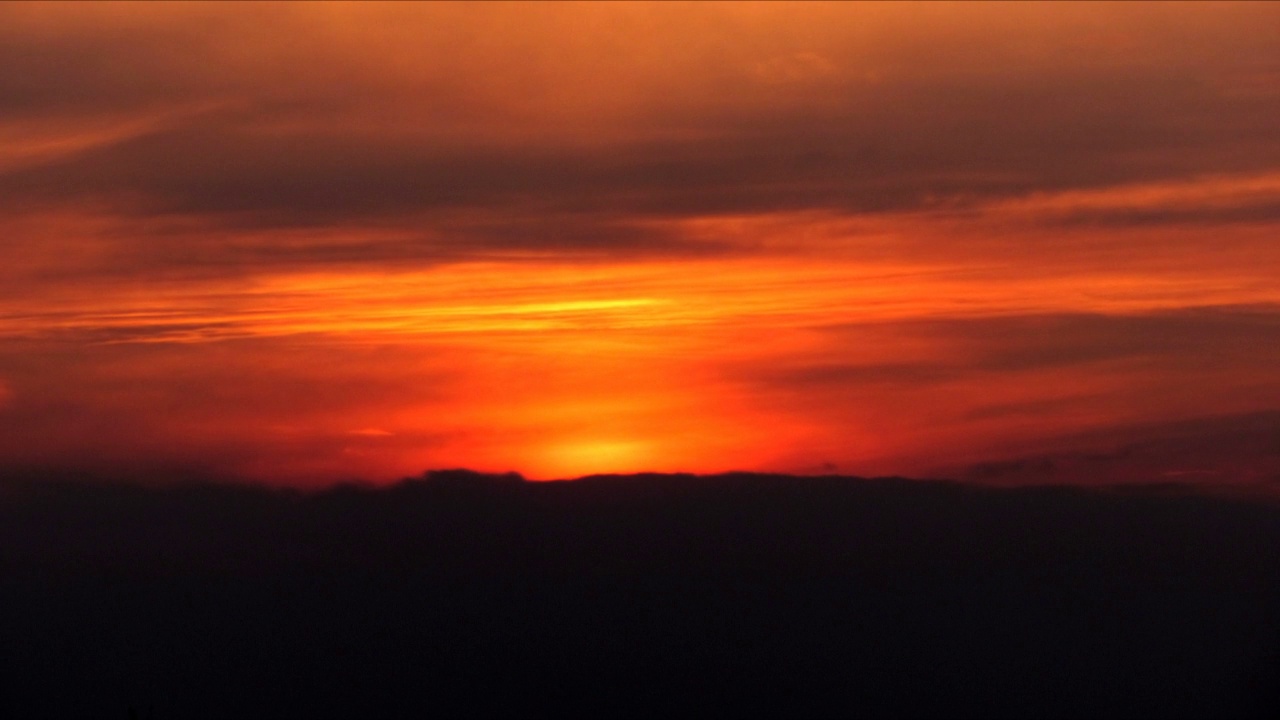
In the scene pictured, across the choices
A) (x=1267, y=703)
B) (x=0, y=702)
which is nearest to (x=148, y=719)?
(x=0, y=702)

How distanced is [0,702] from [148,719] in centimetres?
2782

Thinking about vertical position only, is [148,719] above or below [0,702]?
below

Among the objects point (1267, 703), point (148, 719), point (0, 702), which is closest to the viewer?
point (0, 702)

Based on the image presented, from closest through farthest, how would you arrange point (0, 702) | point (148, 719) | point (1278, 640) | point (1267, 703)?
point (0, 702), point (1267, 703), point (1278, 640), point (148, 719)

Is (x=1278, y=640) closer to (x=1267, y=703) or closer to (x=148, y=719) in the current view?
(x=1267, y=703)

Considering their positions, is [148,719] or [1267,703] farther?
[148,719]

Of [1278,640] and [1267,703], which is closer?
[1267,703]

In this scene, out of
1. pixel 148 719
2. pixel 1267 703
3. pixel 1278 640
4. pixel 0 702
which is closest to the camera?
pixel 0 702

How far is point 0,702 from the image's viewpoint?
38.4 metres

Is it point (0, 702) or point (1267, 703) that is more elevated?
point (0, 702)

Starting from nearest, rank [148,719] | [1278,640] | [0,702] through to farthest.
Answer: [0,702], [1278,640], [148,719]

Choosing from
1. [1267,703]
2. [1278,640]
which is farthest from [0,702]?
[1278,640]

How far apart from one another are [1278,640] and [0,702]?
75819mm

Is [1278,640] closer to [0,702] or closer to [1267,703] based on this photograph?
[1267,703]
